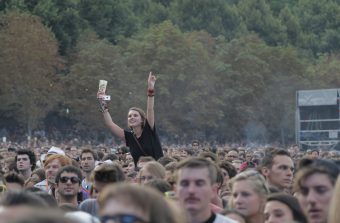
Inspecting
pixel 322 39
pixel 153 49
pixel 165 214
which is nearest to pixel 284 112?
pixel 153 49

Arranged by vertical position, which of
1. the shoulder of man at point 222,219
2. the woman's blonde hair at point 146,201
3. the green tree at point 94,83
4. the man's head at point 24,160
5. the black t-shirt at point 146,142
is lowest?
the shoulder of man at point 222,219

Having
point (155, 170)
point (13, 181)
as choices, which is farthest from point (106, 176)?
point (13, 181)

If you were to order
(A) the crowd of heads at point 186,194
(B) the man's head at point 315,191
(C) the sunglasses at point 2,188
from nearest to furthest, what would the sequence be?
(A) the crowd of heads at point 186,194
(B) the man's head at point 315,191
(C) the sunglasses at point 2,188

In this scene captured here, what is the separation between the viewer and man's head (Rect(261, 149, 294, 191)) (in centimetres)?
1077

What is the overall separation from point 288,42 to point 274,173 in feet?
302

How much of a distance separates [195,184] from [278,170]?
3.40 m

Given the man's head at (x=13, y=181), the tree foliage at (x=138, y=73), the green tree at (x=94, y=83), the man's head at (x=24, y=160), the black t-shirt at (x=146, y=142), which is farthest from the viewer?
the green tree at (x=94, y=83)

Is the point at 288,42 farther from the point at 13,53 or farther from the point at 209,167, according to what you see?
the point at 209,167

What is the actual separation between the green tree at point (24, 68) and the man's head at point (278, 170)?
53.8m

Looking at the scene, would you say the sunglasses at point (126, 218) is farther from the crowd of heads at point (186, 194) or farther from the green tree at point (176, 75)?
the green tree at point (176, 75)

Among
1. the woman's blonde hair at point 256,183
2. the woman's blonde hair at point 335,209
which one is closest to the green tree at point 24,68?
the woman's blonde hair at point 256,183

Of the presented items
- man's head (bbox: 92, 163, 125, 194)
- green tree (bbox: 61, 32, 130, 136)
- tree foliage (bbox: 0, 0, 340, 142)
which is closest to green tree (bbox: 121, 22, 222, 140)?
tree foliage (bbox: 0, 0, 340, 142)

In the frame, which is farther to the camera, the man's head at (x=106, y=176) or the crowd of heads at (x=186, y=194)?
the man's head at (x=106, y=176)

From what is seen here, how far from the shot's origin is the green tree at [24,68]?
212ft
